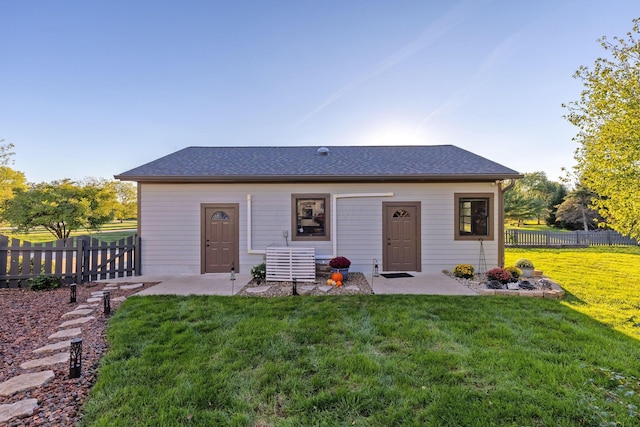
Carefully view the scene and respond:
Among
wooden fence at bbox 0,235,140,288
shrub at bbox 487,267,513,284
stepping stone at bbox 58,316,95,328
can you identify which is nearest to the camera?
stepping stone at bbox 58,316,95,328

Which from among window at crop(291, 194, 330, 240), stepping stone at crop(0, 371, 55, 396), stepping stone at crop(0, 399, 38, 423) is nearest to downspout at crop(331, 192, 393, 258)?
window at crop(291, 194, 330, 240)

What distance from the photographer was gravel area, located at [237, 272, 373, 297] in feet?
18.2

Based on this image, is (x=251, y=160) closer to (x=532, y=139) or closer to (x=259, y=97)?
(x=259, y=97)

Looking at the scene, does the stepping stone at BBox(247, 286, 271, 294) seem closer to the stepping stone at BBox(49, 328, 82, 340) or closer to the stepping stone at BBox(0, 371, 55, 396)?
the stepping stone at BBox(49, 328, 82, 340)

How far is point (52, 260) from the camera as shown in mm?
6055

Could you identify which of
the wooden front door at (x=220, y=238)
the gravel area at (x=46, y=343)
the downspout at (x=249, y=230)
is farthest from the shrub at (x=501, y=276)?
the gravel area at (x=46, y=343)

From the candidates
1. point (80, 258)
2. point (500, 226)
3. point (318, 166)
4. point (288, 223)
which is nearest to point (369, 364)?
point (288, 223)

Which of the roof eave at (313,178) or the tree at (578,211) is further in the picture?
the tree at (578,211)

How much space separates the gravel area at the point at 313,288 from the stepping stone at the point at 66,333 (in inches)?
100

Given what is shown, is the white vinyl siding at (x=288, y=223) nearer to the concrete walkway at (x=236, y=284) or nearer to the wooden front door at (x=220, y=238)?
the wooden front door at (x=220, y=238)

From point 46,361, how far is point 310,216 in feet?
18.1

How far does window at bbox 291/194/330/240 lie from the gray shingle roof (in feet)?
1.93

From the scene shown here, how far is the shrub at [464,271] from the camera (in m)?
6.61

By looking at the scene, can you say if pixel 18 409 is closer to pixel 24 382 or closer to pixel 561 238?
pixel 24 382
